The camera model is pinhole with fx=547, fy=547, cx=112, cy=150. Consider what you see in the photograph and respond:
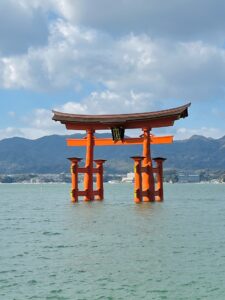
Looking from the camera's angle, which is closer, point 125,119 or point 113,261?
point 113,261

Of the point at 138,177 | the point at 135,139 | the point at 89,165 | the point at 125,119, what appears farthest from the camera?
the point at 89,165

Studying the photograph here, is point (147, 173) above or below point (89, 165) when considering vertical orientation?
below

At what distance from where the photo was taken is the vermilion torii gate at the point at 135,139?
34.1 m

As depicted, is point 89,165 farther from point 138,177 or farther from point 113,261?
point 113,261

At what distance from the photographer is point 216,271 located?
42.5 ft

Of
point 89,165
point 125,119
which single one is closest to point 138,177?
point 125,119

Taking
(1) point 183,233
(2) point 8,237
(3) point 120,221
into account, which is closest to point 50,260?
(2) point 8,237

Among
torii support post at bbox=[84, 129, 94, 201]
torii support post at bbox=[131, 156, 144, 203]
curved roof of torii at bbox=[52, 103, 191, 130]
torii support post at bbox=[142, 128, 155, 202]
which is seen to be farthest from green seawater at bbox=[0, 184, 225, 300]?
torii support post at bbox=[84, 129, 94, 201]

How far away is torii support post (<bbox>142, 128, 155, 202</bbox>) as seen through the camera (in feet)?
113

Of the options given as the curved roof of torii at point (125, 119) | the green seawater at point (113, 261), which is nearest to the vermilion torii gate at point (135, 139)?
the curved roof of torii at point (125, 119)

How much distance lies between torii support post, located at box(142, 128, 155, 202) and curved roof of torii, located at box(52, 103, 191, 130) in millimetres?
849

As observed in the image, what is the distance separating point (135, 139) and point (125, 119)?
5.87 feet

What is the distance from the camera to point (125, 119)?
35.2 meters

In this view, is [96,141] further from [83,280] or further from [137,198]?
[83,280]
